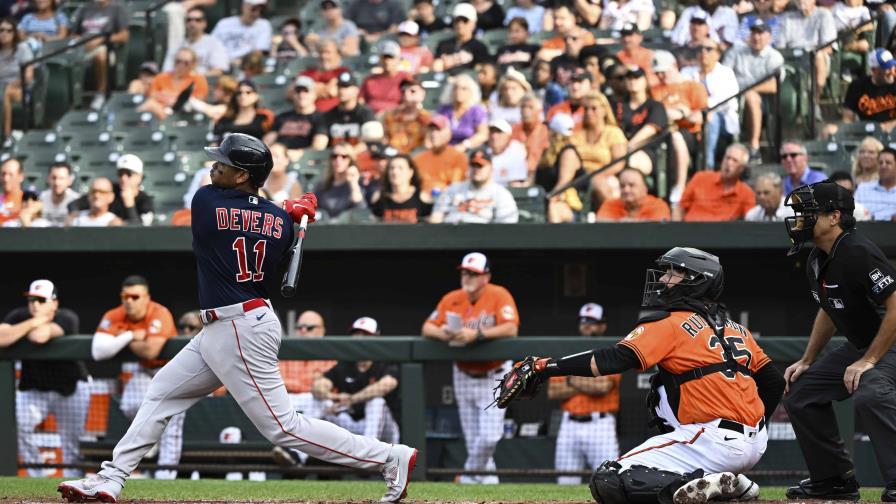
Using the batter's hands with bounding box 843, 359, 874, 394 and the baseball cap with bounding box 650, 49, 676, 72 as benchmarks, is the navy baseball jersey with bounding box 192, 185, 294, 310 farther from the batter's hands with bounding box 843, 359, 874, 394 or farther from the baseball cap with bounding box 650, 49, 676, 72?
the baseball cap with bounding box 650, 49, 676, 72

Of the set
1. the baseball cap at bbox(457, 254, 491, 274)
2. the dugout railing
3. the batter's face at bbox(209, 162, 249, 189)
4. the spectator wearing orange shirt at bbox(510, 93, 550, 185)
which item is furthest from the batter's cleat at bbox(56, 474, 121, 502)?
the spectator wearing orange shirt at bbox(510, 93, 550, 185)

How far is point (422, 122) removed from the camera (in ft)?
36.5

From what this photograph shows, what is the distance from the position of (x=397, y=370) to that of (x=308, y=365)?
2.08 feet

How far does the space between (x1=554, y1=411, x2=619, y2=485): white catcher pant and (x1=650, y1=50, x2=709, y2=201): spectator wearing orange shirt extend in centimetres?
229

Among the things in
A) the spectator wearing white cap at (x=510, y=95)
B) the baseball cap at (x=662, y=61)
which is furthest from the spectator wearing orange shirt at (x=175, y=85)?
the baseball cap at (x=662, y=61)

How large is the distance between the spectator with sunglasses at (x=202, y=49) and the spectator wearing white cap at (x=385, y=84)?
6.30 ft

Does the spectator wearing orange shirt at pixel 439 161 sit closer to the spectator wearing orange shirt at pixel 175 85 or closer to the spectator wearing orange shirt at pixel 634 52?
the spectator wearing orange shirt at pixel 634 52

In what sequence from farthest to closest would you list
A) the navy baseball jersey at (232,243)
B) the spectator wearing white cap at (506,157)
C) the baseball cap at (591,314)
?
the spectator wearing white cap at (506,157), the baseball cap at (591,314), the navy baseball jersey at (232,243)

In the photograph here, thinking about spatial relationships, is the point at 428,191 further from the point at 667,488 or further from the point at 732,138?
the point at 667,488

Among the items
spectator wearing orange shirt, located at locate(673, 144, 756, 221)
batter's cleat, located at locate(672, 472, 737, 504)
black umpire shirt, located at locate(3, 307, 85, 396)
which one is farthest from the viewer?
spectator wearing orange shirt, located at locate(673, 144, 756, 221)

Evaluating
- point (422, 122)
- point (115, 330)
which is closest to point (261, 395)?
point (115, 330)

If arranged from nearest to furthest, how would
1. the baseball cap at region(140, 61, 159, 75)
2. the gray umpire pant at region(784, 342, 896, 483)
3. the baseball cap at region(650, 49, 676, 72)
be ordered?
the gray umpire pant at region(784, 342, 896, 483)
the baseball cap at region(650, 49, 676, 72)
the baseball cap at region(140, 61, 159, 75)

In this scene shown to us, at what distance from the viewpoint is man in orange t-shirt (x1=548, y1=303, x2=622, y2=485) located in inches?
313

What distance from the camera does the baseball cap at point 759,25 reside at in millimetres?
10523
